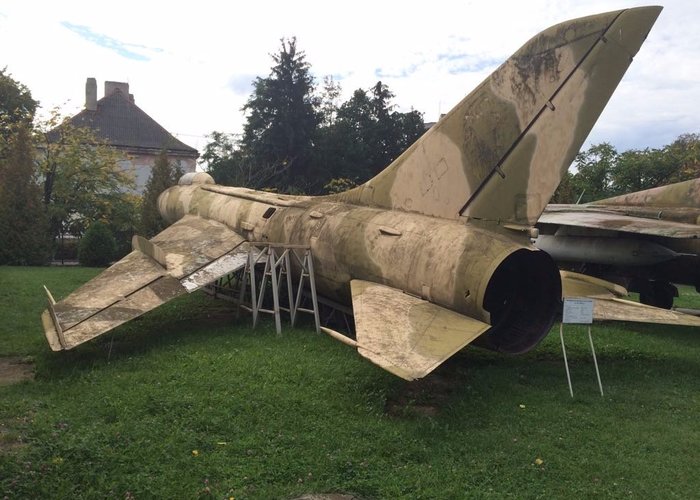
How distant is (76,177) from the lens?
25375 mm

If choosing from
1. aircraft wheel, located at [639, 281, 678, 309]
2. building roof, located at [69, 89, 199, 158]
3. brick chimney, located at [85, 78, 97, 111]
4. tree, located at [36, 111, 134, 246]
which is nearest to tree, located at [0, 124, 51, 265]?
tree, located at [36, 111, 134, 246]

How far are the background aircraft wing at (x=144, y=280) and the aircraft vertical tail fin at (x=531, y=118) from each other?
4742 mm

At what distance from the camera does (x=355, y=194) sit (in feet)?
31.8

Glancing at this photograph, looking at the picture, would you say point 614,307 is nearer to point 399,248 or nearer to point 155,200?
point 399,248

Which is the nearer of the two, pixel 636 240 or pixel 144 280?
pixel 144 280

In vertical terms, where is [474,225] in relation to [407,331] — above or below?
above

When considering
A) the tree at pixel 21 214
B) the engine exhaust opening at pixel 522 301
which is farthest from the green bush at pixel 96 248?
the engine exhaust opening at pixel 522 301

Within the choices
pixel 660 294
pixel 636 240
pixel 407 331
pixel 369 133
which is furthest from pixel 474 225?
pixel 369 133

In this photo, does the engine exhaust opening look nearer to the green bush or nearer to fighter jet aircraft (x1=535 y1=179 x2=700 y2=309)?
fighter jet aircraft (x1=535 y1=179 x2=700 y2=309)

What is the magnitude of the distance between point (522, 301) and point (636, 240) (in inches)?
227

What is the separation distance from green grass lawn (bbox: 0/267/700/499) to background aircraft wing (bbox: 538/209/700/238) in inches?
88.5

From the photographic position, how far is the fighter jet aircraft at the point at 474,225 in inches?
249

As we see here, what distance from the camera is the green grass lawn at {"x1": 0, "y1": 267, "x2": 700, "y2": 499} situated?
4.65 metres

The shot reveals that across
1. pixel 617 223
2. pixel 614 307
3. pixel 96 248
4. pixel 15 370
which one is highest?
pixel 617 223
